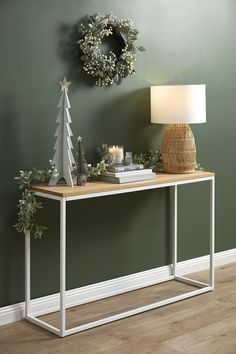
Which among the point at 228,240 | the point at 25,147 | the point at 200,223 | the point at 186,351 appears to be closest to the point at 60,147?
the point at 25,147

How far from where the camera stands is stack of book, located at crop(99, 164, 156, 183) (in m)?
3.64

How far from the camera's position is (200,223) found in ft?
15.3

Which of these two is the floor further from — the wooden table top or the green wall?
the wooden table top

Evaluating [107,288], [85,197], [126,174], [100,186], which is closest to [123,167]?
[126,174]

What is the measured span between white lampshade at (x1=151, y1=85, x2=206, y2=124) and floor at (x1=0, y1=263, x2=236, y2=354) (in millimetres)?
1126

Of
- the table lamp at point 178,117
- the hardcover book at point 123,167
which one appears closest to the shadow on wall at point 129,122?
the table lamp at point 178,117

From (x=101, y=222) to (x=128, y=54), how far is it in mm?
1040

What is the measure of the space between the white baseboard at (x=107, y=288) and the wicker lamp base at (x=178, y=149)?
2.54 ft

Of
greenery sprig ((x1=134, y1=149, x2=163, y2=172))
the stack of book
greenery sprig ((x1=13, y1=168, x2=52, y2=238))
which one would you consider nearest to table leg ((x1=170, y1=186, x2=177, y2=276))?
greenery sprig ((x1=134, y1=149, x2=163, y2=172))

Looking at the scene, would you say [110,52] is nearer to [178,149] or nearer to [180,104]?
[180,104]

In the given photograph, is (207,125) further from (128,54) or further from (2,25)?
(2,25)

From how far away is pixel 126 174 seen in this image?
3.66 m

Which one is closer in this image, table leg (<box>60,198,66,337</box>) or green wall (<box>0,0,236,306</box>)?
table leg (<box>60,198,66,337</box>)

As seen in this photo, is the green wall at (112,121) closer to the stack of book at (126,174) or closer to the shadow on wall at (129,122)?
the shadow on wall at (129,122)
